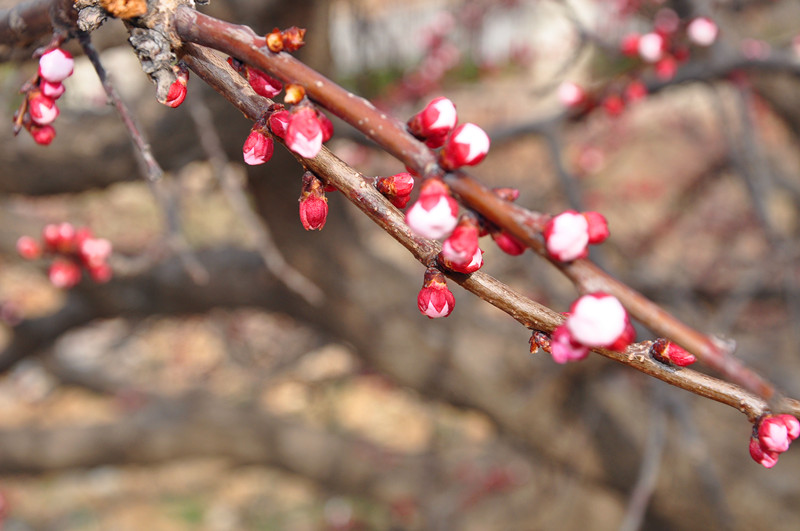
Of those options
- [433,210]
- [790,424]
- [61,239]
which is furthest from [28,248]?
[790,424]

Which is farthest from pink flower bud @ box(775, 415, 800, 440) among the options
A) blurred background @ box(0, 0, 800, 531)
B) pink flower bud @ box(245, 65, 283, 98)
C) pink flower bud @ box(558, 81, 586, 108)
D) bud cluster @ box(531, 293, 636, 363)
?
pink flower bud @ box(558, 81, 586, 108)

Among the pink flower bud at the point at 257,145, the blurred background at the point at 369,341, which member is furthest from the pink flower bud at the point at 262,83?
the blurred background at the point at 369,341

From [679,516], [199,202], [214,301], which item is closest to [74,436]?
[214,301]

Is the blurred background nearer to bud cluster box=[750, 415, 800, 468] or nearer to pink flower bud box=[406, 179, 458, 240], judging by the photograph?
pink flower bud box=[406, 179, 458, 240]

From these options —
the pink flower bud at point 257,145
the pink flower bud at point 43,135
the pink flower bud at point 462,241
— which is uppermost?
the pink flower bud at point 43,135

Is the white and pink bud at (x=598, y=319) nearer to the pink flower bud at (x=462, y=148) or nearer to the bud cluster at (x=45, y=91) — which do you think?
the pink flower bud at (x=462, y=148)

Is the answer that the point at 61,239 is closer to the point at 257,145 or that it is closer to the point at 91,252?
the point at 91,252
